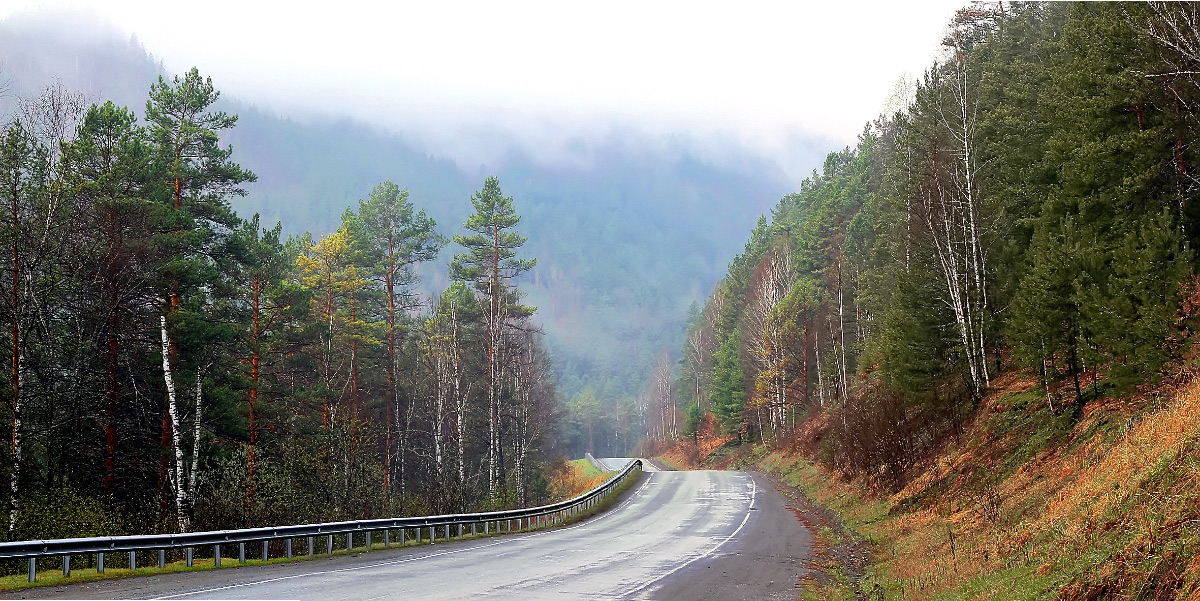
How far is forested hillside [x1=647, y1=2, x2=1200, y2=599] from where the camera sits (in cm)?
1141

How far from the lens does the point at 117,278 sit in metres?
21.9

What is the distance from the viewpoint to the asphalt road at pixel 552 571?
11703 millimetres

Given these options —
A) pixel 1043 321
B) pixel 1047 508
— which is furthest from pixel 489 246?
pixel 1047 508

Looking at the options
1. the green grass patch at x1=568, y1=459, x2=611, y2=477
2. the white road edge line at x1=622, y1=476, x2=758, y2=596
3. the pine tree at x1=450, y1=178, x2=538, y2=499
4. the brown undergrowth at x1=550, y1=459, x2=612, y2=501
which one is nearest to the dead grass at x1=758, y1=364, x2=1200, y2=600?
the white road edge line at x1=622, y1=476, x2=758, y2=596

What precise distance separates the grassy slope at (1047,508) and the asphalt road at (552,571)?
79.3 inches

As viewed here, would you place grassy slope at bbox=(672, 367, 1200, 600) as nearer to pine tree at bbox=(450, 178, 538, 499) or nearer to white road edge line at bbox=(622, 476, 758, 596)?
white road edge line at bbox=(622, 476, 758, 596)

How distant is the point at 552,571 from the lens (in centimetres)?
1470

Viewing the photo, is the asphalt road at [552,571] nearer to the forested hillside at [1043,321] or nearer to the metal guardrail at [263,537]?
the metal guardrail at [263,537]

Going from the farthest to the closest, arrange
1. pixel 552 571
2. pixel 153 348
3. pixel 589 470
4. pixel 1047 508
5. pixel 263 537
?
pixel 589 470, pixel 153 348, pixel 263 537, pixel 552 571, pixel 1047 508

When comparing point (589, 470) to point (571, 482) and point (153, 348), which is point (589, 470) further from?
point (153, 348)

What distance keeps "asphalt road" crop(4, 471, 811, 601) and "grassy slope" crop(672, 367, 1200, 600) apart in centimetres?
201

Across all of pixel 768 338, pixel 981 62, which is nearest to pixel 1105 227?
pixel 981 62

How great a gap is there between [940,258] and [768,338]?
32.0m

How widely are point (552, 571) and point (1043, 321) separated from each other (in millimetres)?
13832
